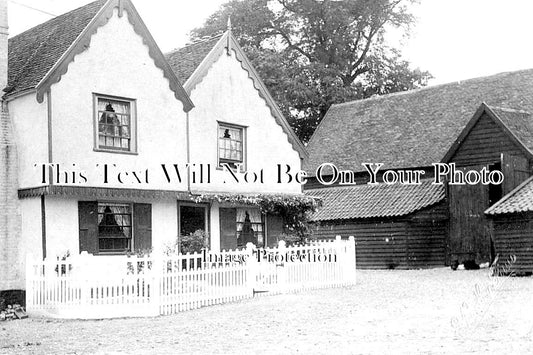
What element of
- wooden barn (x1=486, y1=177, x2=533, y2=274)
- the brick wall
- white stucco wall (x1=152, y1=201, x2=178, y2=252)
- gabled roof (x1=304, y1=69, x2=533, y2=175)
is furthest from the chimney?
gabled roof (x1=304, y1=69, x2=533, y2=175)

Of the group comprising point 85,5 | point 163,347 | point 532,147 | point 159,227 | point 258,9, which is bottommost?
point 163,347

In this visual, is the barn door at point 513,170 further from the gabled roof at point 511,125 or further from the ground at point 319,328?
the ground at point 319,328

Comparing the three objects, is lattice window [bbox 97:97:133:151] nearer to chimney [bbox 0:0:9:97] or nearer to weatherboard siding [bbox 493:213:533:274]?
chimney [bbox 0:0:9:97]

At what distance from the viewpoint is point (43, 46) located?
22062 mm

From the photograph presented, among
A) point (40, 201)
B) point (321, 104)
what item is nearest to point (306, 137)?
point (321, 104)

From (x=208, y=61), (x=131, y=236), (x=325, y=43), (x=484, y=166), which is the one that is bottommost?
(x=131, y=236)

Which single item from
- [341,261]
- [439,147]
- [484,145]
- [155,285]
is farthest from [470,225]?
[155,285]

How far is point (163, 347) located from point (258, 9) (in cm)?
4066

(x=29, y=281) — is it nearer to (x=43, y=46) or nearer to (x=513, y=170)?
(x=43, y=46)

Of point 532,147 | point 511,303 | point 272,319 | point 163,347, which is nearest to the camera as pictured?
point 163,347

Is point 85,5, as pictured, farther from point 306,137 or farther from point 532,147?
point 306,137

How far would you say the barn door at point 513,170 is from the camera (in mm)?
29812

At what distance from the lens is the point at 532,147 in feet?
100

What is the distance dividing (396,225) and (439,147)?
5784 millimetres
